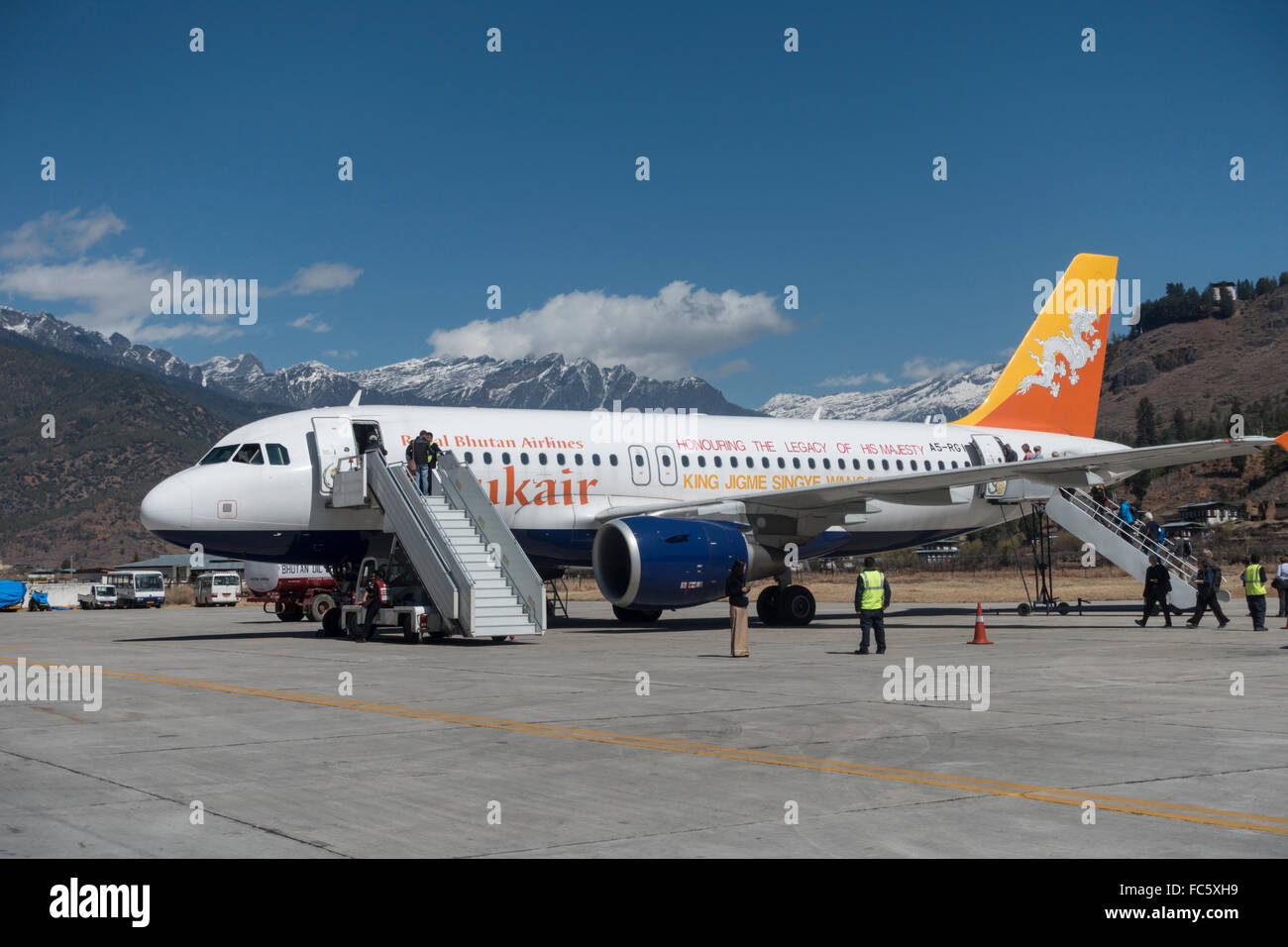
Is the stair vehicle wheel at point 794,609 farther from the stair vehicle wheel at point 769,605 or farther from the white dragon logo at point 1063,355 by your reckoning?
the white dragon logo at point 1063,355

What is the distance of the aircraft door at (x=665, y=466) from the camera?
86.9 ft

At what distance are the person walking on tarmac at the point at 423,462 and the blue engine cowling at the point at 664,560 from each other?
131 inches

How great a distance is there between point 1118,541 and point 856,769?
22.2 meters

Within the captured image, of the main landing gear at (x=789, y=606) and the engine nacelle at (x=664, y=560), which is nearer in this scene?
the engine nacelle at (x=664, y=560)

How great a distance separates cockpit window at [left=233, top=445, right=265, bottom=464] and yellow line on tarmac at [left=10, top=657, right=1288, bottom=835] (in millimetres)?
9638

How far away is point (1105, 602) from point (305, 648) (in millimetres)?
24437

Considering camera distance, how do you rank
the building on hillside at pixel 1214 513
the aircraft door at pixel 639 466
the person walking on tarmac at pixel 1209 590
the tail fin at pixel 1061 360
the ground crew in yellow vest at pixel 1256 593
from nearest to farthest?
1. the ground crew in yellow vest at pixel 1256 593
2. the person walking on tarmac at pixel 1209 590
3. the aircraft door at pixel 639 466
4. the tail fin at pixel 1061 360
5. the building on hillside at pixel 1214 513

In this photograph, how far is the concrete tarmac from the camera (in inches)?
261

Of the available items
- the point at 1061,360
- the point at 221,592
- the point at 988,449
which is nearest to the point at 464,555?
the point at 988,449

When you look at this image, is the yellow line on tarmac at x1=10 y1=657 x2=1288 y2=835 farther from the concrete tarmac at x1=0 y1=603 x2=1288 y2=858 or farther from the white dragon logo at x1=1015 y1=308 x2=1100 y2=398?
the white dragon logo at x1=1015 y1=308 x2=1100 y2=398

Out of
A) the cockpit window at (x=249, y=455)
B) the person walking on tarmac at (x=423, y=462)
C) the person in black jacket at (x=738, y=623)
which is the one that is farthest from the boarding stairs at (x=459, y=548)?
the person in black jacket at (x=738, y=623)

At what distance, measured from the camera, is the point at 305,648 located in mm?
21141
